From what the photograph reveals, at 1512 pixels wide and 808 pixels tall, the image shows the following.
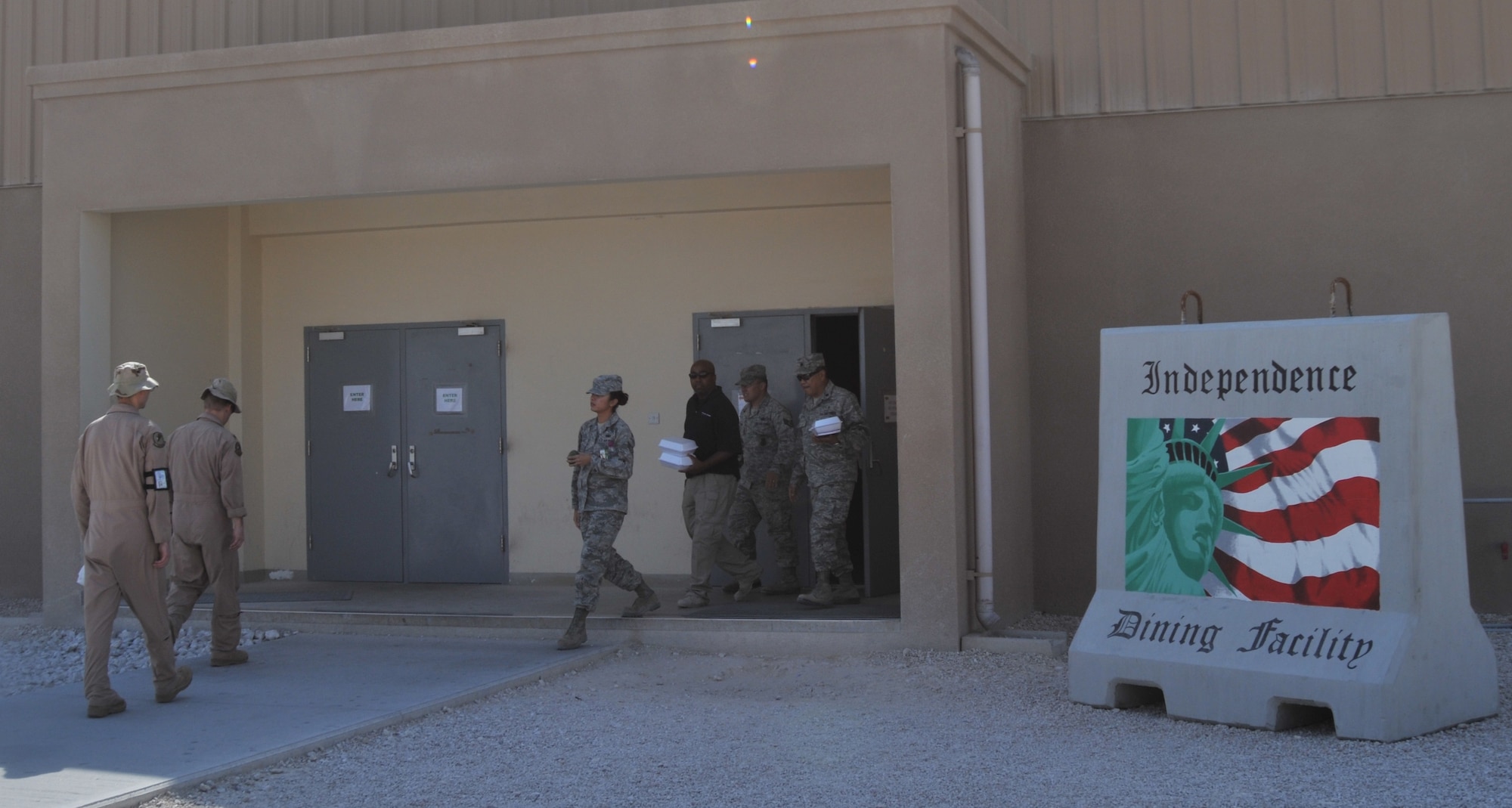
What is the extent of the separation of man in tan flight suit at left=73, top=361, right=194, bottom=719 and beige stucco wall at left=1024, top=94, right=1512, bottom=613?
5908 mm

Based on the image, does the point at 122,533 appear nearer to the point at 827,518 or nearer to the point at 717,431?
the point at 717,431

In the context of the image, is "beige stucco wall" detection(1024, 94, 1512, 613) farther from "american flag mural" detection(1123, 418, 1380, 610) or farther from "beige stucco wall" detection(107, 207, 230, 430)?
"beige stucco wall" detection(107, 207, 230, 430)

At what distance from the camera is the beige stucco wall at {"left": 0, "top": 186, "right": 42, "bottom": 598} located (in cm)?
1172

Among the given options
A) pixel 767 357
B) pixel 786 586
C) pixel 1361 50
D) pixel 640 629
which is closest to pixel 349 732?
pixel 640 629

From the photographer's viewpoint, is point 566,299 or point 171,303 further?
point 566,299

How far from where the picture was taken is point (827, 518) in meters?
9.14

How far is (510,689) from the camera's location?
7.59 metres

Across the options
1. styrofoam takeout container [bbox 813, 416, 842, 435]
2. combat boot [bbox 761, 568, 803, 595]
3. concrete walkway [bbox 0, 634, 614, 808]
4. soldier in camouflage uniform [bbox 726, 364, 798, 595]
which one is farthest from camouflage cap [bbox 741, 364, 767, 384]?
concrete walkway [bbox 0, 634, 614, 808]

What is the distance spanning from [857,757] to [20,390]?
910 cm

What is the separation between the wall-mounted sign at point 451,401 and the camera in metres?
11.4

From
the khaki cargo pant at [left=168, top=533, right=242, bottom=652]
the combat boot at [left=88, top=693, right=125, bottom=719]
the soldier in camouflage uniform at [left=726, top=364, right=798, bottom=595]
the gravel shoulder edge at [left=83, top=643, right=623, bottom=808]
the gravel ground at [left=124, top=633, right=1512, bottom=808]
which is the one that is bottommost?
the gravel ground at [left=124, top=633, right=1512, bottom=808]

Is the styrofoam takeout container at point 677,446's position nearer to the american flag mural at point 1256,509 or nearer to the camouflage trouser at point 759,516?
the camouflage trouser at point 759,516

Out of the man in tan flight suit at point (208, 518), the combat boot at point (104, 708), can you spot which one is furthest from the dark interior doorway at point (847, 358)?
the combat boot at point (104, 708)

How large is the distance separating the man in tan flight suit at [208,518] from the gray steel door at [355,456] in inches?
126
